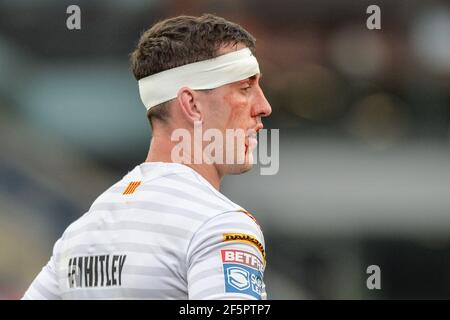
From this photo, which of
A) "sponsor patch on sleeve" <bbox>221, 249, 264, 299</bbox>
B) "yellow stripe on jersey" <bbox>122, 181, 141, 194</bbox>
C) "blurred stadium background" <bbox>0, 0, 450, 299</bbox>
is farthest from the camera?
"blurred stadium background" <bbox>0, 0, 450, 299</bbox>

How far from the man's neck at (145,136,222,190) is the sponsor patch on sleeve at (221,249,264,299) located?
29 centimetres

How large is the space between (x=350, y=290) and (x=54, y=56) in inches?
78.3

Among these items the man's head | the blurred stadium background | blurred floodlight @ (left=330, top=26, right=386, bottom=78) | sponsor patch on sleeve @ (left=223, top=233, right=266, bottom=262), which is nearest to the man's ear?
the man's head

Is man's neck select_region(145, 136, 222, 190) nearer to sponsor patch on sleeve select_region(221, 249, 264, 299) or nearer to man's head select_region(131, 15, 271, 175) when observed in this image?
man's head select_region(131, 15, 271, 175)

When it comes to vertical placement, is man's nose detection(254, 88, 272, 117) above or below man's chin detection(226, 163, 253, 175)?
above

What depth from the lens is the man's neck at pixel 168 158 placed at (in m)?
1.70

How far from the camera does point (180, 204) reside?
5.05 feet

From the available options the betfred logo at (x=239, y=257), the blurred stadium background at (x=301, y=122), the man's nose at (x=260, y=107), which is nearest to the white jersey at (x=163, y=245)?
the betfred logo at (x=239, y=257)

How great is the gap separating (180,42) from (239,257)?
50 cm

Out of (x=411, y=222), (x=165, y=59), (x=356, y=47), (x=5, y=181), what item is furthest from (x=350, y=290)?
(x=165, y=59)

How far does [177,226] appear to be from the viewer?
4.91 ft

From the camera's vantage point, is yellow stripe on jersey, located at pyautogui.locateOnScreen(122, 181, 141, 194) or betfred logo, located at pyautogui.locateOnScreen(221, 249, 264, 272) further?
yellow stripe on jersey, located at pyautogui.locateOnScreen(122, 181, 141, 194)

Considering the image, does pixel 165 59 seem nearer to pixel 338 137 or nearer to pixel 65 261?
pixel 65 261

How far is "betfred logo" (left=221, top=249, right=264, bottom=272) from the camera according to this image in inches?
56.9
